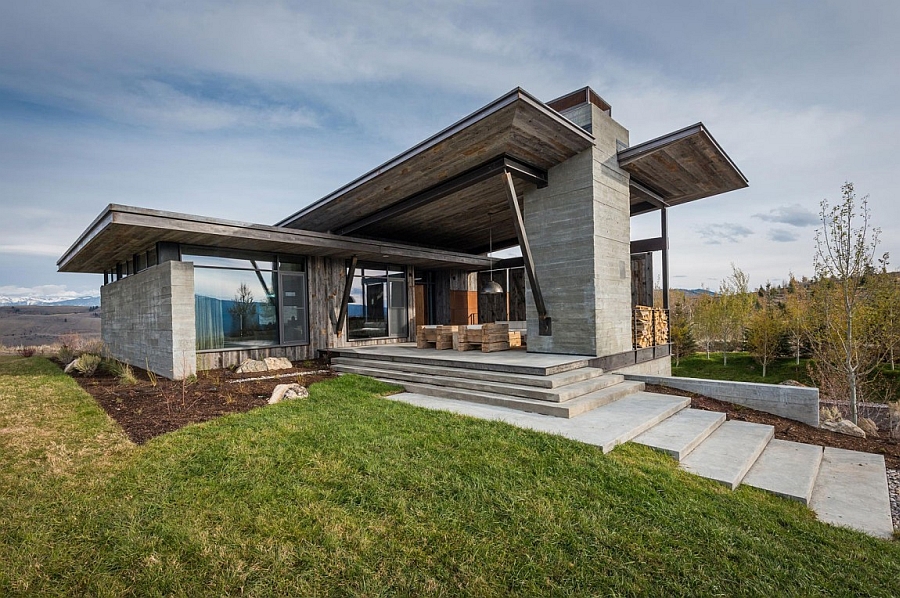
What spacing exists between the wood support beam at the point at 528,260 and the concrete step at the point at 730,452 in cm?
325

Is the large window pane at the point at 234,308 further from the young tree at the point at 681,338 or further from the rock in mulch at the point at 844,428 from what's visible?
the young tree at the point at 681,338

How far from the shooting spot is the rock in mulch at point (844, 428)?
5.32 m

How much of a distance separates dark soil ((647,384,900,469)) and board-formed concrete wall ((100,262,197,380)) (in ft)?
29.3

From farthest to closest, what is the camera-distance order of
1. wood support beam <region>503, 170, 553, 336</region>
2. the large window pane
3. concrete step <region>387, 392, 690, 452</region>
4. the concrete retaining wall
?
the large window pane, wood support beam <region>503, 170, 553, 336</region>, the concrete retaining wall, concrete step <region>387, 392, 690, 452</region>

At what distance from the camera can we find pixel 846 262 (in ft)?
27.6

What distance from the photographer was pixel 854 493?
350cm

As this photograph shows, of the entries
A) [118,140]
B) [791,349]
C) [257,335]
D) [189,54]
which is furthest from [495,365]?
[791,349]

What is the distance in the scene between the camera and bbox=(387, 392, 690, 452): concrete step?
4072mm

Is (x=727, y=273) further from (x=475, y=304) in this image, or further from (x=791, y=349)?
(x=475, y=304)

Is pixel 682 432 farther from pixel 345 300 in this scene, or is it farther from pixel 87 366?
pixel 87 366

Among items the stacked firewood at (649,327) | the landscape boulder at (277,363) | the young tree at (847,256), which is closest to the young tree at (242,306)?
the landscape boulder at (277,363)

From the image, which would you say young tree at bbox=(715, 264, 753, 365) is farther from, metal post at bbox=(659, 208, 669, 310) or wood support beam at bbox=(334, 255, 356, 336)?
wood support beam at bbox=(334, 255, 356, 336)

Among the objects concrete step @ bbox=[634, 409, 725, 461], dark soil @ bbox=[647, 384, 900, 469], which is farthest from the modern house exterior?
concrete step @ bbox=[634, 409, 725, 461]

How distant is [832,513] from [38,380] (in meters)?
12.4
